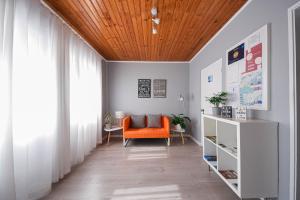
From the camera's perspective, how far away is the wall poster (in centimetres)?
168

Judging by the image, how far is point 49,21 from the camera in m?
2.07

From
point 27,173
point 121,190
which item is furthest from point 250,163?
point 27,173

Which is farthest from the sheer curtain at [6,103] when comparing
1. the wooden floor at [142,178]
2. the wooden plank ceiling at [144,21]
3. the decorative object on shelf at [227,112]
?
the decorative object on shelf at [227,112]

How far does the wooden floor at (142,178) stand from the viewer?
193cm

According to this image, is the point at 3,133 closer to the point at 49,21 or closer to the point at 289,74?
the point at 49,21

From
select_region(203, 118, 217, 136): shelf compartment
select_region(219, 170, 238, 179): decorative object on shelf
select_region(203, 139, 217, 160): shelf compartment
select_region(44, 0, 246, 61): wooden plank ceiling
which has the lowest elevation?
select_region(219, 170, 238, 179): decorative object on shelf

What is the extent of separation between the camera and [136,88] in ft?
16.2

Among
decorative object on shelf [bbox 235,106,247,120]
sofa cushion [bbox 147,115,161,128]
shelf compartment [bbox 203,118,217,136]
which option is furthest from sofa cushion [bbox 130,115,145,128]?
decorative object on shelf [bbox 235,106,247,120]

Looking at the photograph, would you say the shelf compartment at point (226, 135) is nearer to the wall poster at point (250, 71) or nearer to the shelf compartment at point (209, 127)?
the wall poster at point (250, 71)

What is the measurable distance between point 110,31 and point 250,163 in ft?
9.53

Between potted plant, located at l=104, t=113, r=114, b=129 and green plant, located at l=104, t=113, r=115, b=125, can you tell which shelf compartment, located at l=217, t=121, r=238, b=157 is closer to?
potted plant, located at l=104, t=113, r=114, b=129

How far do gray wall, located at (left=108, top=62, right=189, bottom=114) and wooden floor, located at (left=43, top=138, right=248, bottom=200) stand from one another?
165 centimetres

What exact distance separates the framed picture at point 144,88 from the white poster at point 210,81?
1798 mm

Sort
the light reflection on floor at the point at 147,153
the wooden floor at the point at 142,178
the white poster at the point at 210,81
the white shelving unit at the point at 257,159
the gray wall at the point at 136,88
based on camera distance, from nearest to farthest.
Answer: the white shelving unit at the point at 257,159, the wooden floor at the point at 142,178, the white poster at the point at 210,81, the light reflection on floor at the point at 147,153, the gray wall at the point at 136,88
